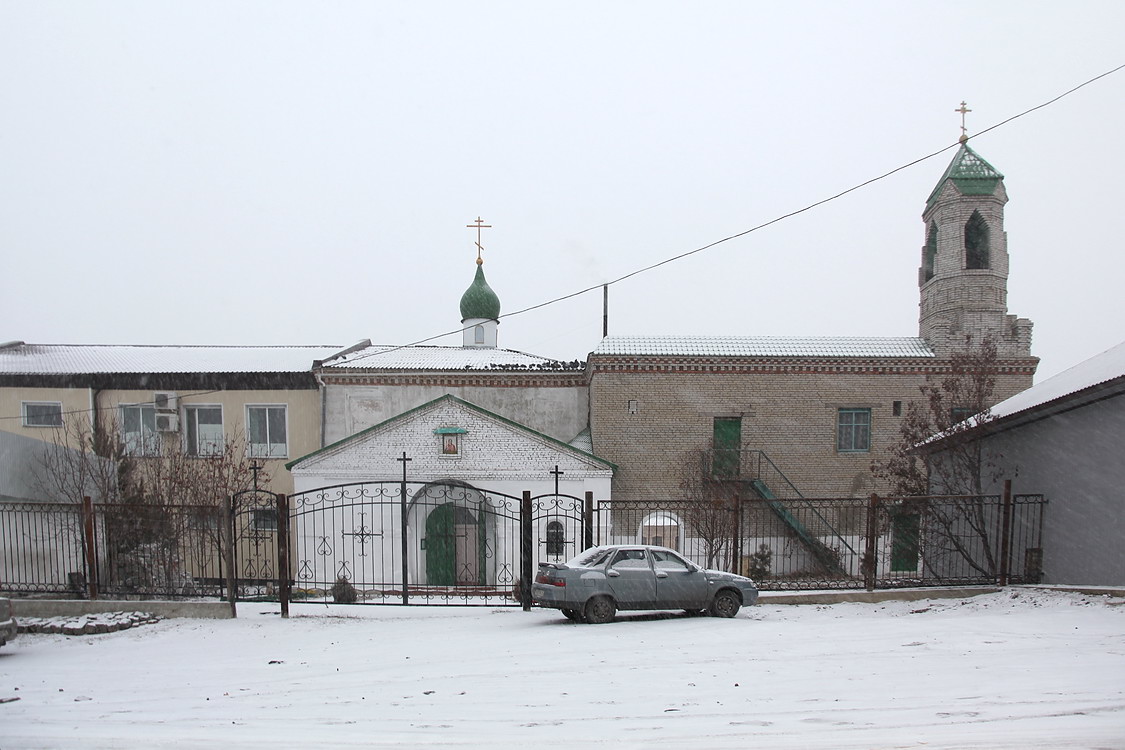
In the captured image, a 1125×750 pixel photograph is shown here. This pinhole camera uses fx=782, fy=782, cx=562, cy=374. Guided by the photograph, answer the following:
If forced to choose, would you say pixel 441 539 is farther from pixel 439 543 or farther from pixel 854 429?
pixel 854 429

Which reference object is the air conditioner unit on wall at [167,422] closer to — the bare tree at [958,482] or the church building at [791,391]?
the church building at [791,391]

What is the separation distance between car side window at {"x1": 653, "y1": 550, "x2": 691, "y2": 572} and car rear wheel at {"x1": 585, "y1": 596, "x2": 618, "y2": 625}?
90 centimetres

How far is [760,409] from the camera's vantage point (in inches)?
933

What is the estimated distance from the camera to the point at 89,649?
9.41 meters

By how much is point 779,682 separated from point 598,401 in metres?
16.7

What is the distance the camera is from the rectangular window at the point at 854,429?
941 inches

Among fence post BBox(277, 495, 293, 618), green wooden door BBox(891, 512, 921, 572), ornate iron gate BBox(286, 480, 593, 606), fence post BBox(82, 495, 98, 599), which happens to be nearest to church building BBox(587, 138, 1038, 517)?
ornate iron gate BBox(286, 480, 593, 606)

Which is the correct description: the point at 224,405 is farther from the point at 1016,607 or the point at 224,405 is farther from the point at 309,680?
the point at 1016,607

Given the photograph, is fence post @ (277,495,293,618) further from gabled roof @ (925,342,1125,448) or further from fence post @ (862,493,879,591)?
gabled roof @ (925,342,1125,448)

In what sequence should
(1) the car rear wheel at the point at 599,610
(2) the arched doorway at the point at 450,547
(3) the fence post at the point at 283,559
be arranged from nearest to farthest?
(1) the car rear wheel at the point at 599,610, (3) the fence post at the point at 283,559, (2) the arched doorway at the point at 450,547

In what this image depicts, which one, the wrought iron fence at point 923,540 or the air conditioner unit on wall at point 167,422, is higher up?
the air conditioner unit on wall at point 167,422

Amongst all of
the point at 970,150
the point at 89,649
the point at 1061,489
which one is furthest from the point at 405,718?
the point at 970,150

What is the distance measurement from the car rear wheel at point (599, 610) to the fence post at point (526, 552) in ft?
4.50

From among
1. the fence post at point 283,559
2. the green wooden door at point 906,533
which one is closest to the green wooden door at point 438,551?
the fence post at point 283,559
